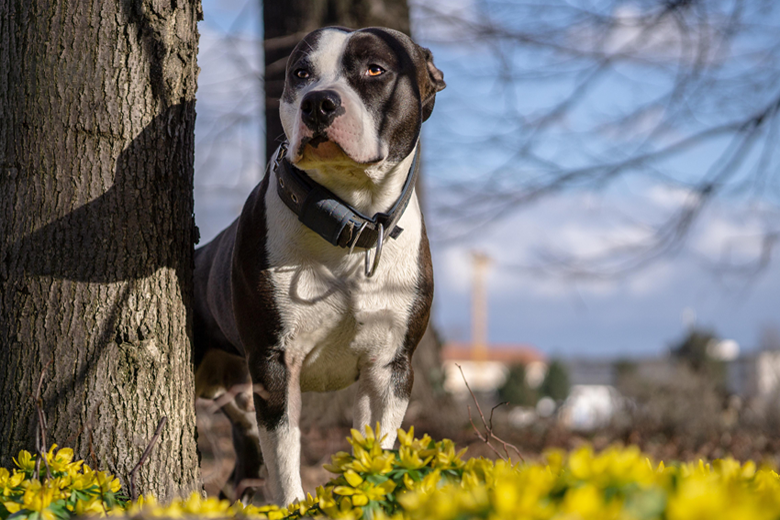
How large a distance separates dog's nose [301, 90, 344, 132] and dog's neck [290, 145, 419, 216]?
0.74ft

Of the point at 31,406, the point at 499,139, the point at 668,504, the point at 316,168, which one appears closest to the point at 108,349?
the point at 31,406

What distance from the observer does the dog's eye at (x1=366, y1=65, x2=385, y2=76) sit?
238 centimetres

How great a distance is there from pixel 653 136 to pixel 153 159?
21.1 ft

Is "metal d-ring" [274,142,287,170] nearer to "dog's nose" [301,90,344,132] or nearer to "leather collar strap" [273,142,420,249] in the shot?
"leather collar strap" [273,142,420,249]

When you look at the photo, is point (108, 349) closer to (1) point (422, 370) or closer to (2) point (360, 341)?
(2) point (360, 341)

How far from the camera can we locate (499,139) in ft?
26.6

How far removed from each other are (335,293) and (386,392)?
42cm

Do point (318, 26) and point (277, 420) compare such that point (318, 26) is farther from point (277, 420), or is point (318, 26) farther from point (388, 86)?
point (277, 420)

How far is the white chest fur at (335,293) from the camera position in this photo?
245 cm

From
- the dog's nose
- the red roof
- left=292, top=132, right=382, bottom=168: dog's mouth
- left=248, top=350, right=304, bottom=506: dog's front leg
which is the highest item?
the dog's nose

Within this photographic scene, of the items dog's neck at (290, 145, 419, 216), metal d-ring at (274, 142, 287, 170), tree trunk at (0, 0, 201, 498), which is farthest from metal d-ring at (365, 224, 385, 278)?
tree trunk at (0, 0, 201, 498)

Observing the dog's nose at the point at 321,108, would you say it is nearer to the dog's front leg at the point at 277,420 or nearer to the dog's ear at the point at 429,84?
the dog's ear at the point at 429,84

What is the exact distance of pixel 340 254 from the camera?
249 centimetres

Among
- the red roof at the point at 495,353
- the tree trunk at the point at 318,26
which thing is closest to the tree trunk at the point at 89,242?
the tree trunk at the point at 318,26
